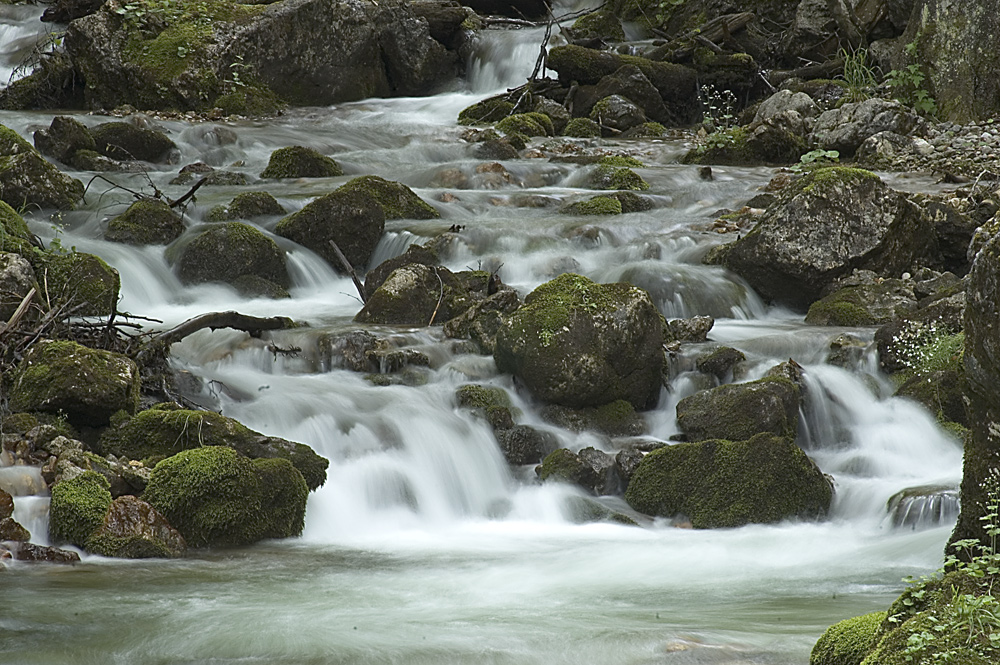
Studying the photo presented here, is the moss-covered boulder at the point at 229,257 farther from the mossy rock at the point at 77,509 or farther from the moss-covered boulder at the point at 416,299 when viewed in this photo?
the mossy rock at the point at 77,509

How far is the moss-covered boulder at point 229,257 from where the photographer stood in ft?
36.7

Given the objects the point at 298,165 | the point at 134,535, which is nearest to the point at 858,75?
the point at 298,165

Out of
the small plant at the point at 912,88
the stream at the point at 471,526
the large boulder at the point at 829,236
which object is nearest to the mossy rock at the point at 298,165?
the stream at the point at 471,526

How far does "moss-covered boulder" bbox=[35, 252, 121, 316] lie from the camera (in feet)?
28.6

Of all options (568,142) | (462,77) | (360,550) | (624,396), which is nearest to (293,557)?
(360,550)

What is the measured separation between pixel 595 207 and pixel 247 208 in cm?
429

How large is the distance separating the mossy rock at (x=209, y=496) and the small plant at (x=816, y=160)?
1135cm

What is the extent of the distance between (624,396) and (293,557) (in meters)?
3.44

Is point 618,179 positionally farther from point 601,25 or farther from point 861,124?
point 601,25

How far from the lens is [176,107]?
1956cm

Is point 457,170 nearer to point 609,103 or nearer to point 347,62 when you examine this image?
point 609,103

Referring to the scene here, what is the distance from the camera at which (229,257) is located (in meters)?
11.3

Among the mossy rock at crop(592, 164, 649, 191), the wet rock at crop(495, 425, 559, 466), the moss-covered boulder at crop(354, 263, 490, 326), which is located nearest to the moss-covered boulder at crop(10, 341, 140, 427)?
the wet rock at crop(495, 425, 559, 466)

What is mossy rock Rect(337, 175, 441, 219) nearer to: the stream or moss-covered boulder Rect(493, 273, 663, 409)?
the stream
